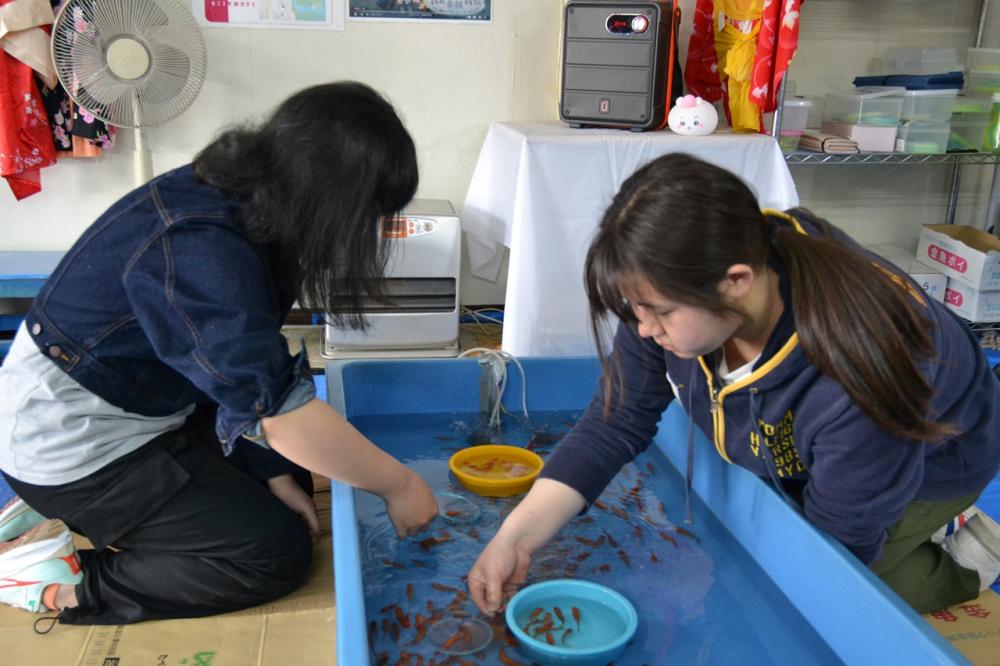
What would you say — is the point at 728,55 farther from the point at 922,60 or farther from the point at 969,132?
the point at 969,132

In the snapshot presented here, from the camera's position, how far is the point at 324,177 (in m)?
1.11

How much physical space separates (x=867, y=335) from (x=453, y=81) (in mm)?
2193

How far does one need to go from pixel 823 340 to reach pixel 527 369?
87 centimetres

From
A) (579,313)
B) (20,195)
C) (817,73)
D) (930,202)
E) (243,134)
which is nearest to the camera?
(243,134)

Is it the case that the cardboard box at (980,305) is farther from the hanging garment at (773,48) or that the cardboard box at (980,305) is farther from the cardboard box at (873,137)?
the hanging garment at (773,48)

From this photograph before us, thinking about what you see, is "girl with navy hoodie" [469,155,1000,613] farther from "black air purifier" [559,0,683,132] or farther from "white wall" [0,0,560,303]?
"white wall" [0,0,560,303]

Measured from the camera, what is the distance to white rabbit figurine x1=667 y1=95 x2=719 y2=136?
2.50 metres

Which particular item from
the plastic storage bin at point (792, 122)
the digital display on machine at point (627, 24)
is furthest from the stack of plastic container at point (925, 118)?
the digital display on machine at point (627, 24)

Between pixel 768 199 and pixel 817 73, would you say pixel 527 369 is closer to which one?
pixel 768 199

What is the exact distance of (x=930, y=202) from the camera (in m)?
3.32

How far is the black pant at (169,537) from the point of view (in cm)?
135

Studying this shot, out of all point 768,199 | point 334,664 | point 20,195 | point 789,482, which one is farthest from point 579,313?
point 20,195

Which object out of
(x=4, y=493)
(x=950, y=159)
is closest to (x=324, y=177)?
(x=4, y=493)

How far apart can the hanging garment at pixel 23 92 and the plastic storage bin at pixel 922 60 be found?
2.68 metres
